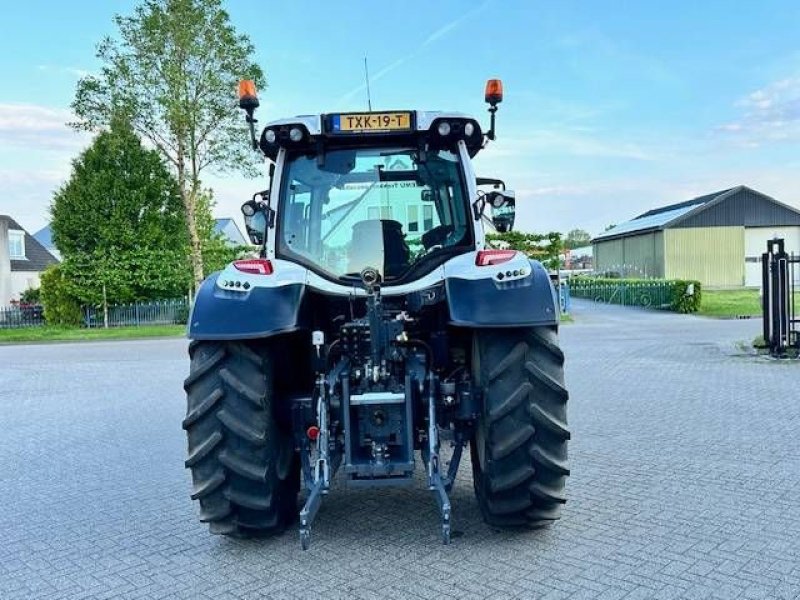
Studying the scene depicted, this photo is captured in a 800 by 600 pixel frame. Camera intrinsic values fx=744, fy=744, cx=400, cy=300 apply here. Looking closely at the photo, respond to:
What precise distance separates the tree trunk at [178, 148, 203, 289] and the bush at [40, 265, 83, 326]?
464 centimetres

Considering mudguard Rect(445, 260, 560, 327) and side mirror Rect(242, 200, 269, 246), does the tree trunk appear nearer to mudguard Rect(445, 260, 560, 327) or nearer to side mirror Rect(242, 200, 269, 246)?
side mirror Rect(242, 200, 269, 246)

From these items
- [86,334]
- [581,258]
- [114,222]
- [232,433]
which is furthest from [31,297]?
[581,258]

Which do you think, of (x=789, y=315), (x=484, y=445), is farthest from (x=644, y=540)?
(x=789, y=315)

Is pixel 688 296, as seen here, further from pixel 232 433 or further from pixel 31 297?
pixel 31 297

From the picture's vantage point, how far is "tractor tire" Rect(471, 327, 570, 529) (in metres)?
4.27

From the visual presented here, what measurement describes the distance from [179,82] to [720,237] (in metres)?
32.7

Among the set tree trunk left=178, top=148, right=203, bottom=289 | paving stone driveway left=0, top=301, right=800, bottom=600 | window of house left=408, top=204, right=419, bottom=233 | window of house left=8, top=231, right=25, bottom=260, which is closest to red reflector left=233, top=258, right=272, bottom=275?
window of house left=408, top=204, right=419, bottom=233

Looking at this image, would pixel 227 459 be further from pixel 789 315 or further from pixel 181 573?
pixel 789 315

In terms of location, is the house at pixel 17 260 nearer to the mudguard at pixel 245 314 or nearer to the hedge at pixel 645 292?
the hedge at pixel 645 292

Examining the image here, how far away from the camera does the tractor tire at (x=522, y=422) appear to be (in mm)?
4273

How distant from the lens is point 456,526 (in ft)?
15.5

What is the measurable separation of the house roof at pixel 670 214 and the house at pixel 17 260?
36.0 metres

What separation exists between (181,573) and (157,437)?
13.9 ft

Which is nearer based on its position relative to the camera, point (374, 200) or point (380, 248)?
point (380, 248)
